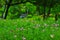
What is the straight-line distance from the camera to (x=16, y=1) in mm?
17531

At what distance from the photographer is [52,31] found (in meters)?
7.91

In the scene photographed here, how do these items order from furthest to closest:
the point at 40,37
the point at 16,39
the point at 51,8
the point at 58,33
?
the point at 51,8
the point at 58,33
the point at 40,37
the point at 16,39

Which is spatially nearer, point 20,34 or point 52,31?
point 20,34

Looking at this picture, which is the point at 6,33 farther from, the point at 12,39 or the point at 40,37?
the point at 40,37

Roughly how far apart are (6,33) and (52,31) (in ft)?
6.17

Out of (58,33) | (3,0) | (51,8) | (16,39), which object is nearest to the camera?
(16,39)

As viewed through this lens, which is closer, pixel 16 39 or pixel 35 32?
pixel 16 39

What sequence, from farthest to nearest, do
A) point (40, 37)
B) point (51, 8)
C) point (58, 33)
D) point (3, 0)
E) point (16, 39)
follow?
1. point (51, 8)
2. point (3, 0)
3. point (58, 33)
4. point (40, 37)
5. point (16, 39)

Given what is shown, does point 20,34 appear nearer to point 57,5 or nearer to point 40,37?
point 40,37

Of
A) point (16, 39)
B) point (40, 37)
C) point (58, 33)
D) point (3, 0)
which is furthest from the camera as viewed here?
point (3, 0)

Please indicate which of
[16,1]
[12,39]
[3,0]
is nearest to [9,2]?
[3,0]

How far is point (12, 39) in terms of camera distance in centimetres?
656

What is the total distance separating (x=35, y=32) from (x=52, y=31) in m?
0.72

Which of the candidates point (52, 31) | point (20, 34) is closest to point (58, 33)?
point (52, 31)
